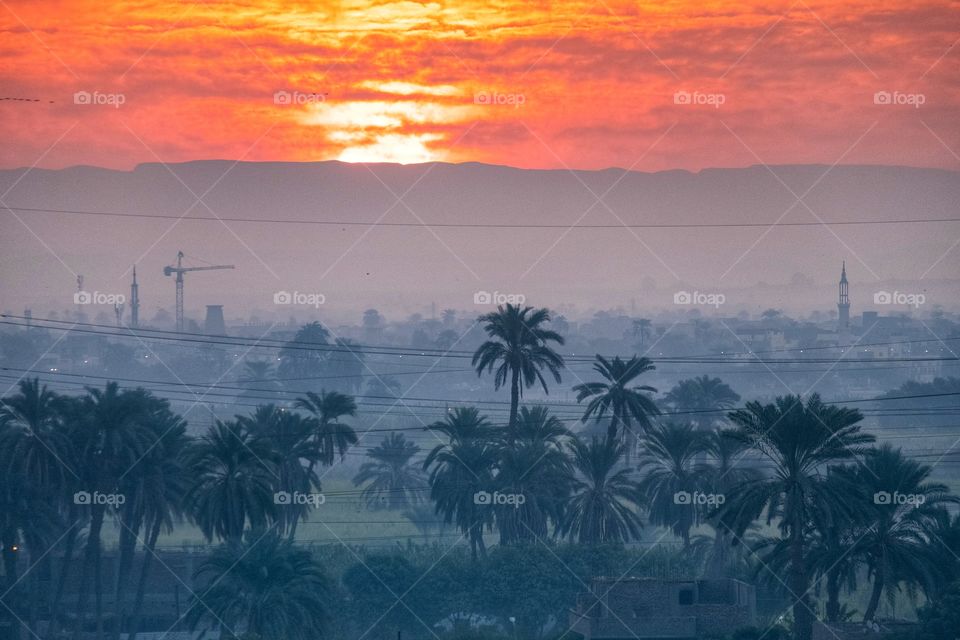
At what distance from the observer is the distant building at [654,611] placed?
67.2 m

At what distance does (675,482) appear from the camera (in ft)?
293

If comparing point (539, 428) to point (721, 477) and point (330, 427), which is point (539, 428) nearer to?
point (721, 477)

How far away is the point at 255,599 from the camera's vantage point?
6769 cm

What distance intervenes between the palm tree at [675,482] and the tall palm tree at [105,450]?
107 ft

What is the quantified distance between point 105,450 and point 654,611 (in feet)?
115

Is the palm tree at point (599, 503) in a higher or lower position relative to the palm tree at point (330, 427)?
lower

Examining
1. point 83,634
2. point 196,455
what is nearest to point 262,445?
point 196,455

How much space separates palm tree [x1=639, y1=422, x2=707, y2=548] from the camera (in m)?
88.2

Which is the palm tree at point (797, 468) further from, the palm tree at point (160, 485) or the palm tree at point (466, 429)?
the palm tree at point (160, 485)

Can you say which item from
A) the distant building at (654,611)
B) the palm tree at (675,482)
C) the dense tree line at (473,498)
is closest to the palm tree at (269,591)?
the dense tree line at (473,498)

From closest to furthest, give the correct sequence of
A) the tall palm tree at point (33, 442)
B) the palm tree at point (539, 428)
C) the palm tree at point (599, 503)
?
the tall palm tree at point (33, 442) < the palm tree at point (599, 503) < the palm tree at point (539, 428)

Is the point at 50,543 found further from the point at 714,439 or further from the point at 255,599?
the point at 714,439

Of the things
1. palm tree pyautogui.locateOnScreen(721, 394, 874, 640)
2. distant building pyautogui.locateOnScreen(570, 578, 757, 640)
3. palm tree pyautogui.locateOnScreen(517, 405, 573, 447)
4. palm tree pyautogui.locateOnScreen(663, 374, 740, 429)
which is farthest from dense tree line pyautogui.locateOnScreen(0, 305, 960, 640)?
palm tree pyautogui.locateOnScreen(663, 374, 740, 429)

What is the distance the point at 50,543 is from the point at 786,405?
4720 centimetres
